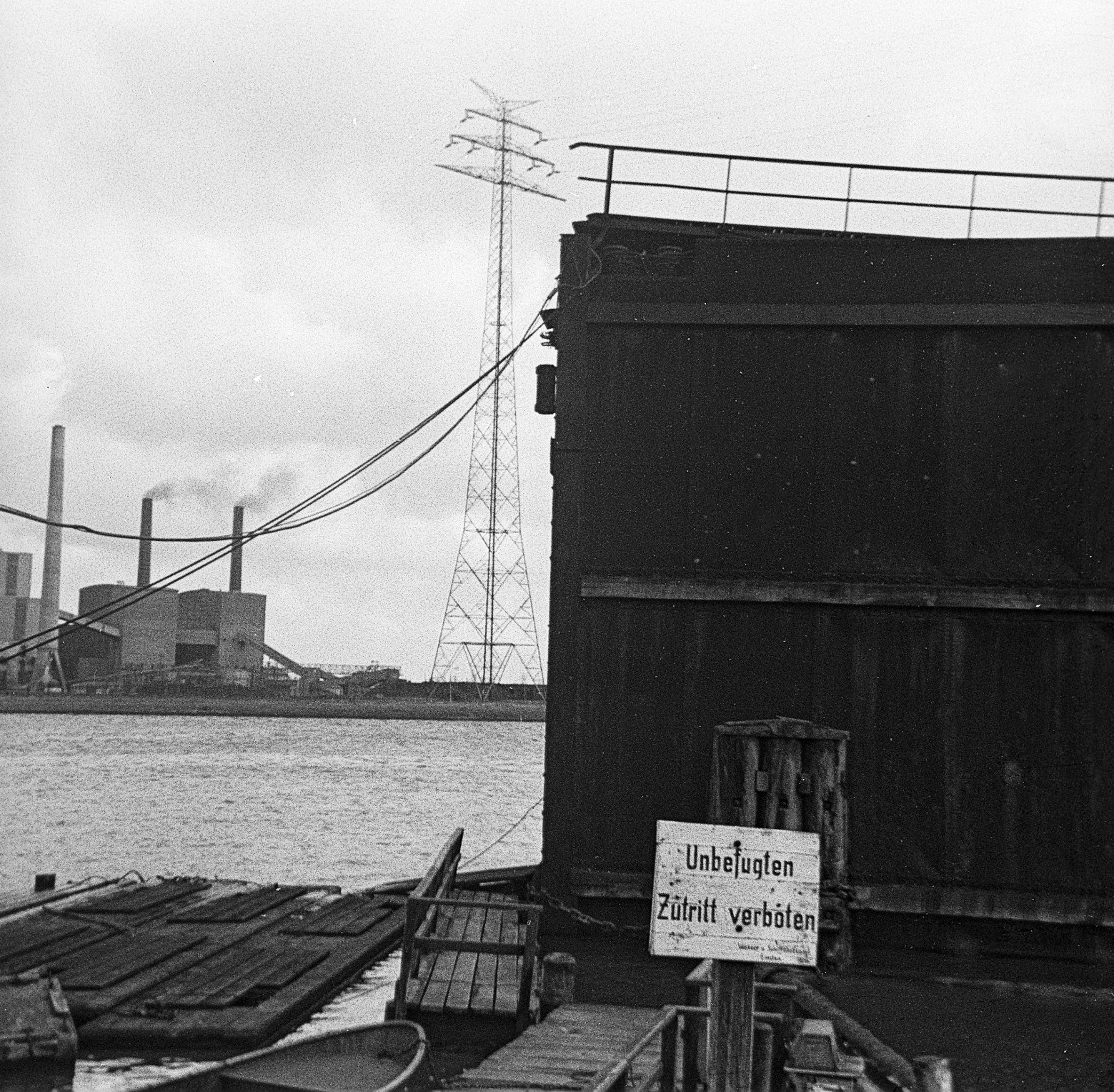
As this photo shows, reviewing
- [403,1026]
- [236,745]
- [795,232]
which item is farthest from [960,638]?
[236,745]

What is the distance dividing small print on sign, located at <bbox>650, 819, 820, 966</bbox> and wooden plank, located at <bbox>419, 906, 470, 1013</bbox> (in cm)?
504

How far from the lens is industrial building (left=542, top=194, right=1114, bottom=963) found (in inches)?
547

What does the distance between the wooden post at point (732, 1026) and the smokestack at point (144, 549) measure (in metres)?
113

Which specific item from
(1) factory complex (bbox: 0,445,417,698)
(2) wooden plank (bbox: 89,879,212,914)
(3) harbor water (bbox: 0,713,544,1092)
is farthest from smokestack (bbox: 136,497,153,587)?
(2) wooden plank (bbox: 89,879,212,914)

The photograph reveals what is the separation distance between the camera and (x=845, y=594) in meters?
14.2

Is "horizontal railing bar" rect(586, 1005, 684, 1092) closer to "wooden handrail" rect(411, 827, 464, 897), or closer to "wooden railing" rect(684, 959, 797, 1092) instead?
"wooden railing" rect(684, 959, 797, 1092)

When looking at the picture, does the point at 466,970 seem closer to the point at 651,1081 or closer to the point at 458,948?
the point at 458,948

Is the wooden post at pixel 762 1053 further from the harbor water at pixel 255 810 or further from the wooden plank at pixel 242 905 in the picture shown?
the wooden plank at pixel 242 905

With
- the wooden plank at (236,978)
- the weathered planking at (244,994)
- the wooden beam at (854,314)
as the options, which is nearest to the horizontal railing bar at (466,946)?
the weathered planking at (244,994)

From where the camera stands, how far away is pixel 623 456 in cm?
1477

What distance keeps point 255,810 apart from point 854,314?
135 ft

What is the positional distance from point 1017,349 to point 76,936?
37.5 ft

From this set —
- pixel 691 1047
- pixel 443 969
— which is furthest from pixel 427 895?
pixel 691 1047

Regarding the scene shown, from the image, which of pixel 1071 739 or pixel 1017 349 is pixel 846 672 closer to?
pixel 1071 739
